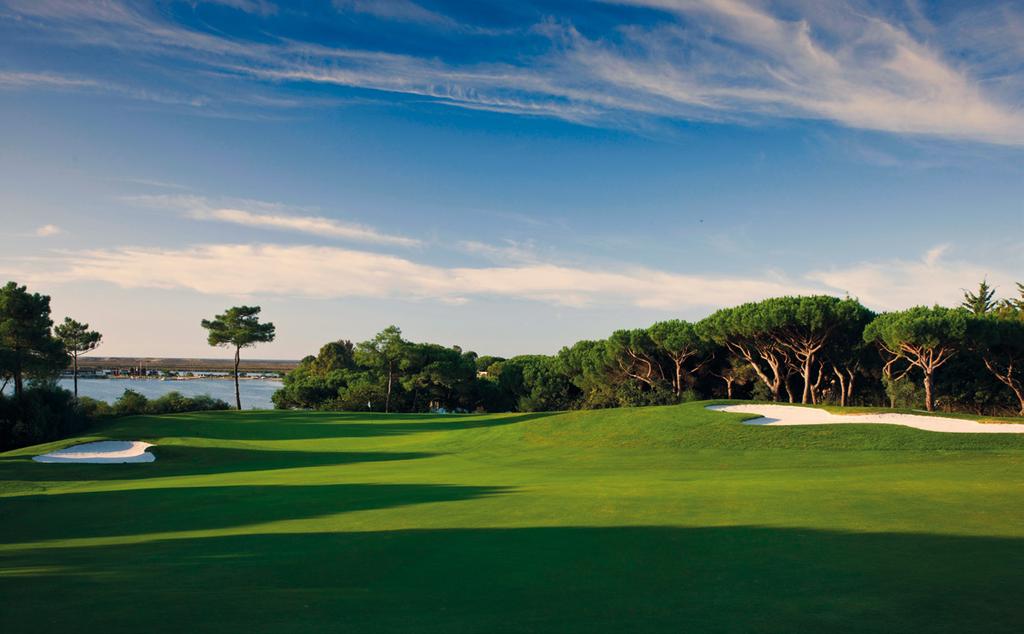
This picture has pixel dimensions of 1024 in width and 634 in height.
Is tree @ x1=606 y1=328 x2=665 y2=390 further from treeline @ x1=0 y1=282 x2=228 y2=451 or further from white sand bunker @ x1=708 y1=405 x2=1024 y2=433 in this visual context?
treeline @ x1=0 y1=282 x2=228 y2=451

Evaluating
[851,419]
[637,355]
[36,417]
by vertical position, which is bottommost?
[36,417]

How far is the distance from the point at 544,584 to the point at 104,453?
2820cm

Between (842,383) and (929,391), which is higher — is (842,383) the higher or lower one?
the higher one

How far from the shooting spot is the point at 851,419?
2605 cm

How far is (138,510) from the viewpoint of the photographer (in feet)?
45.3

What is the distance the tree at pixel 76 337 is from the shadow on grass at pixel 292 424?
1999 centimetres

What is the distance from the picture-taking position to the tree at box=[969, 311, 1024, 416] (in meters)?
39.8

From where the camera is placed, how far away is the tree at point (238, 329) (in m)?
63.4

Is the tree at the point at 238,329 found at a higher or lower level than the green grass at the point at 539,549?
higher

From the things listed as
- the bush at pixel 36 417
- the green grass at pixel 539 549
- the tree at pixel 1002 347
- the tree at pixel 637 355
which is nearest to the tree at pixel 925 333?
the tree at pixel 1002 347

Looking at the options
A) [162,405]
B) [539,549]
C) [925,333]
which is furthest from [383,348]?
[539,549]

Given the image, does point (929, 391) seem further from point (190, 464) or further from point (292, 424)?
point (190, 464)

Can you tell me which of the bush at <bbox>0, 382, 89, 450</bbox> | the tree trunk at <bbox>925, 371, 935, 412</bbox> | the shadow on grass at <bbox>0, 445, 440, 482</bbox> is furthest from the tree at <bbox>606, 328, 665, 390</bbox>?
the bush at <bbox>0, 382, 89, 450</bbox>

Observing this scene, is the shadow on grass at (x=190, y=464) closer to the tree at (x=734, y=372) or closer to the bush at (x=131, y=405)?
the bush at (x=131, y=405)
